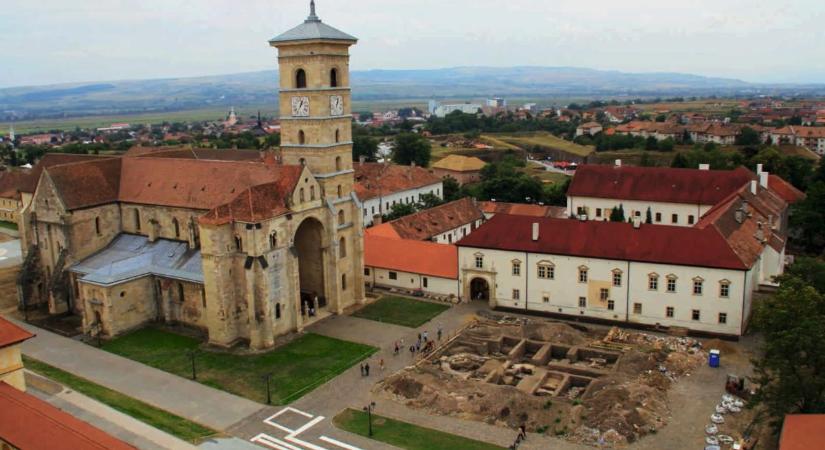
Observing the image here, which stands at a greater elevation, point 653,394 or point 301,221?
point 301,221

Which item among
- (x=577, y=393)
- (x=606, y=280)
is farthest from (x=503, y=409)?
(x=606, y=280)

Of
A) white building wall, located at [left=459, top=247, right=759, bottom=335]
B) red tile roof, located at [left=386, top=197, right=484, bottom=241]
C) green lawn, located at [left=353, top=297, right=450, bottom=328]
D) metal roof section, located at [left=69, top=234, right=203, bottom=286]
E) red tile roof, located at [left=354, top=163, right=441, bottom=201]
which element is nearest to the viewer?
white building wall, located at [left=459, top=247, right=759, bottom=335]

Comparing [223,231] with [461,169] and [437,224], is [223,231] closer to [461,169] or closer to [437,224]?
[437,224]

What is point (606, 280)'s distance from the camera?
5019 cm

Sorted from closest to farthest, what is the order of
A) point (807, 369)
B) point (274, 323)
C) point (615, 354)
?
point (807, 369) → point (615, 354) → point (274, 323)

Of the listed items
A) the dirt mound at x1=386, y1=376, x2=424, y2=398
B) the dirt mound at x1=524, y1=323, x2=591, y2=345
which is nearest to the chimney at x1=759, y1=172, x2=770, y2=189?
the dirt mound at x1=524, y1=323, x2=591, y2=345

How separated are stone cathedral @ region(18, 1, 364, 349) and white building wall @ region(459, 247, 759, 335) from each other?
11.1 m

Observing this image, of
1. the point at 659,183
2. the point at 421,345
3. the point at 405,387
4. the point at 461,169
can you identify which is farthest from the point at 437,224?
the point at 461,169

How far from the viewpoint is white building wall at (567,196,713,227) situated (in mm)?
72000

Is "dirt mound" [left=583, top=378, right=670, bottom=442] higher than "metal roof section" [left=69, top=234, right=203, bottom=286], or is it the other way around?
"metal roof section" [left=69, top=234, right=203, bottom=286]

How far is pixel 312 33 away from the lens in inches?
1962

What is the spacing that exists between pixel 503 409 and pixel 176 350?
22.8 metres

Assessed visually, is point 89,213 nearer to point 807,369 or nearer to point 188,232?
point 188,232

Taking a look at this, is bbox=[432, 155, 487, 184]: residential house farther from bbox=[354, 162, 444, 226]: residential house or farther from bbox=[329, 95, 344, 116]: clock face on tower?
bbox=[329, 95, 344, 116]: clock face on tower
